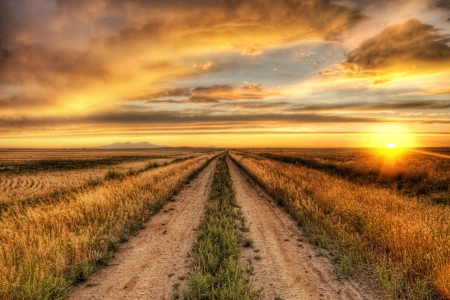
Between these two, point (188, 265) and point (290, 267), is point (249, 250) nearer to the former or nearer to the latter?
point (290, 267)

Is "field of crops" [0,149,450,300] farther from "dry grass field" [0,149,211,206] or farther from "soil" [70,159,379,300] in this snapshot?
"dry grass field" [0,149,211,206]

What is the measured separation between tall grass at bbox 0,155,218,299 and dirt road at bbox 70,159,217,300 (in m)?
0.36

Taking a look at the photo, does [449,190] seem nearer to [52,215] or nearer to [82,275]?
[82,275]

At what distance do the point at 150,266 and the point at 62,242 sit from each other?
8.80 feet

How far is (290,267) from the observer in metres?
5.98

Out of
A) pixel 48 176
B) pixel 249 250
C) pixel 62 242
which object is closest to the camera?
pixel 62 242

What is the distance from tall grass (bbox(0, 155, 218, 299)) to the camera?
4.79 meters

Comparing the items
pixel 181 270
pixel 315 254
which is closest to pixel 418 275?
pixel 315 254

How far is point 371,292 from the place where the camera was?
488 cm

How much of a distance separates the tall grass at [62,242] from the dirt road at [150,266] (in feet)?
1.20

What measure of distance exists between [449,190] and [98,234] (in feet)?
57.6

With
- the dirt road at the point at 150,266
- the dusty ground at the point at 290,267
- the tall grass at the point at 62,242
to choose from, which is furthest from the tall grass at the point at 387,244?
the tall grass at the point at 62,242

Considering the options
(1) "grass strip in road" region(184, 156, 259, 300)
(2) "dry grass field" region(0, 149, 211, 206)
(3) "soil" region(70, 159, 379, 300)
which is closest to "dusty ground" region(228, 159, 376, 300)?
(3) "soil" region(70, 159, 379, 300)

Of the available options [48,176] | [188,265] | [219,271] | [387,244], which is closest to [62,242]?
[188,265]
